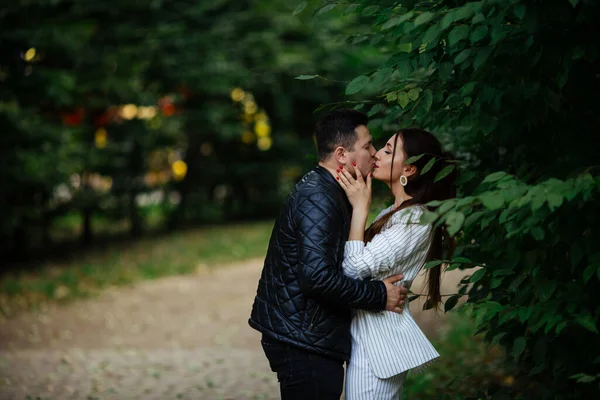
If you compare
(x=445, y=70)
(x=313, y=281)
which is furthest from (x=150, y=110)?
(x=313, y=281)

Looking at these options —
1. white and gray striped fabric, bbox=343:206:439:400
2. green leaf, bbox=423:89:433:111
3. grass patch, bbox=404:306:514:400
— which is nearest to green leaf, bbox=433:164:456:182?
white and gray striped fabric, bbox=343:206:439:400

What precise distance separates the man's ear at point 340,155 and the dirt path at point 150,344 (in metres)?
3.28

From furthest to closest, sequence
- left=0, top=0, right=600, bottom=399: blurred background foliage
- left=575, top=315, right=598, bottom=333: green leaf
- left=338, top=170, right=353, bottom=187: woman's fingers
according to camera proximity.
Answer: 1. left=338, top=170, right=353, bottom=187: woman's fingers
2. left=0, top=0, right=600, bottom=399: blurred background foliage
3. left=575, top=315, right=598, bottom=333: green leaf

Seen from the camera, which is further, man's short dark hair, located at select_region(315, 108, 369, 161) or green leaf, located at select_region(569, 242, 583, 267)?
man's short dark hair, located at select_region(315, 108, 369, 161)

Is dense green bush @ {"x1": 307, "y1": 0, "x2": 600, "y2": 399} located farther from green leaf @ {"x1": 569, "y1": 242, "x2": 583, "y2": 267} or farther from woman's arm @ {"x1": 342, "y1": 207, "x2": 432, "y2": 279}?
woman's arm @ {"x1": 342, "y1": 207, "x2": 432, "y2": 279}

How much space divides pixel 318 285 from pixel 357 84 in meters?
0.89

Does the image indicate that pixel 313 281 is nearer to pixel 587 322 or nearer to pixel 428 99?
pixel 428 99

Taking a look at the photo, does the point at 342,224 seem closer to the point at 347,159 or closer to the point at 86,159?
the point at 347,159

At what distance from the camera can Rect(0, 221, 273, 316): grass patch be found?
42.3 ft

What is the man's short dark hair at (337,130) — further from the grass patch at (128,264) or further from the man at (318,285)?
the grass patch at (128,264)

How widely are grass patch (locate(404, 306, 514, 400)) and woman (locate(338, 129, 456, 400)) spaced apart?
1.07 m

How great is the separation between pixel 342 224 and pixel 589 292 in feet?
3.57

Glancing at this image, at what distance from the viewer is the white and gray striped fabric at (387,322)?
329cm

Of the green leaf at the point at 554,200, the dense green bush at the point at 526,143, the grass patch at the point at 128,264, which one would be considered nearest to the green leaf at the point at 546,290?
the dense green bush at the point at 526,143
